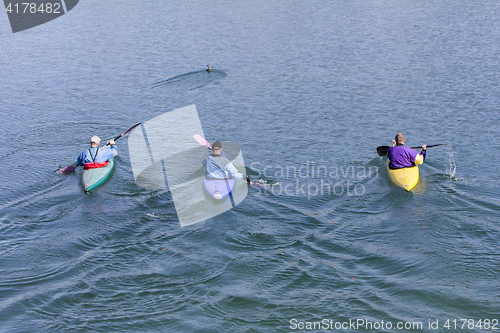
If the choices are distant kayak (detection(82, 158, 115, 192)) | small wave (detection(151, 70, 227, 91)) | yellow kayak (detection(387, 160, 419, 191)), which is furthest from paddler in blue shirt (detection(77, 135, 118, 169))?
small wave (detection(151, 70, 227, 91))

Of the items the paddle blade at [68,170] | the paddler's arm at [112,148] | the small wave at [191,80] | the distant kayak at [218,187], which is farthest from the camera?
the small wave at [191,80]

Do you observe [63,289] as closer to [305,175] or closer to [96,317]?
[96,317]

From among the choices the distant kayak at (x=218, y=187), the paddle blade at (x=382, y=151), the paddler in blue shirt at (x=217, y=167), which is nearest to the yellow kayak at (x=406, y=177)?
the paddle blade at (x=382, y=151)

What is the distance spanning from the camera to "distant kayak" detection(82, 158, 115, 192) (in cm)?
1301

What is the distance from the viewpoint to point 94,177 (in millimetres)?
13281

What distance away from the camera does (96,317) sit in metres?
8.12

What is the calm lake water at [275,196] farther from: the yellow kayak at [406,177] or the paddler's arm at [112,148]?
the paddler's arm at [112,148]

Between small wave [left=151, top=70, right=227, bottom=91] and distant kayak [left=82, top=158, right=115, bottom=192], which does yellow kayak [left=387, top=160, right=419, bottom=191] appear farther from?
small wave [left=151, top=70, right=227, bottom=91]

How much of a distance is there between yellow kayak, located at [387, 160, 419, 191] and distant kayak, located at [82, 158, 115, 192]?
8.32 metres

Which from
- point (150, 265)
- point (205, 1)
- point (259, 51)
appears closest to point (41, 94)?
point (259, 51)

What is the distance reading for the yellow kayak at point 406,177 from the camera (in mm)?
12548

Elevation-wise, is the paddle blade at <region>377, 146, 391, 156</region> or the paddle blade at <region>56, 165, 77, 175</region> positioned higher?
the paddle blade at <region>56, 165, 77, 175</region>

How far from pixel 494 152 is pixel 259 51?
16380 mm

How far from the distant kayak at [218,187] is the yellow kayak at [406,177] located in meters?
4.55
